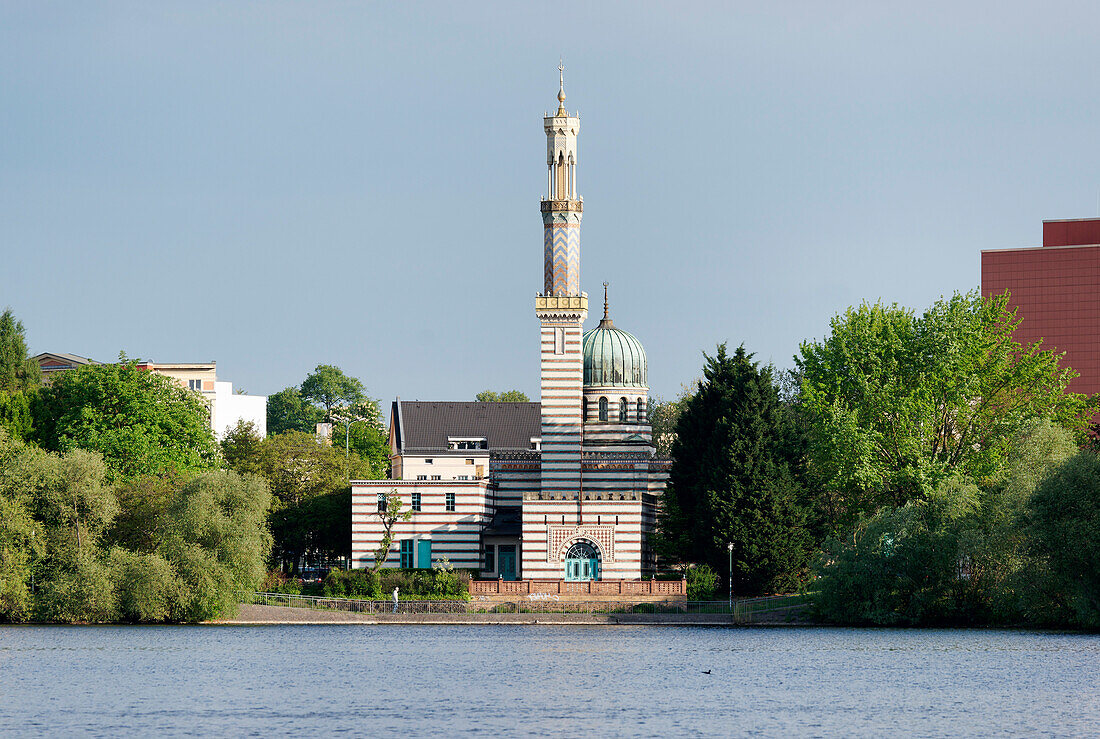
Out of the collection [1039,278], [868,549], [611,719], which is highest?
[1039,278]

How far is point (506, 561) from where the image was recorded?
97312 mm

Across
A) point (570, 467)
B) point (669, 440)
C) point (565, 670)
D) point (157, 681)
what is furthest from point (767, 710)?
point (669, 440)

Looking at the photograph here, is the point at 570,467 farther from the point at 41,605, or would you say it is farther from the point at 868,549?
the point at 41,605

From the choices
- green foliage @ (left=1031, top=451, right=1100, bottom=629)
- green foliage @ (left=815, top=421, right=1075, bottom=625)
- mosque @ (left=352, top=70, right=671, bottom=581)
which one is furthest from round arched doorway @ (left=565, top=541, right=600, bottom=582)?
green foliage @ (left=1031, top=451, right=1100, bottom=629)

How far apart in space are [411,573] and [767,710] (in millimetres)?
43730

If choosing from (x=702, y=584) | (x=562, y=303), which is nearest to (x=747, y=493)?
(x=702, y=584)

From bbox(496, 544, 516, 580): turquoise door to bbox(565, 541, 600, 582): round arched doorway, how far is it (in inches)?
323

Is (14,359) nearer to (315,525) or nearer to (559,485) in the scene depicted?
(315,525)

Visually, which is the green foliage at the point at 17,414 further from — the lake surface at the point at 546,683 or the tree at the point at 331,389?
the tree at the point at 331,389

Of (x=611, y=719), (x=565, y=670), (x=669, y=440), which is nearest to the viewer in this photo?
(x=611, y=719)

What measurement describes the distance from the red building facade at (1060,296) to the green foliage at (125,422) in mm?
73678

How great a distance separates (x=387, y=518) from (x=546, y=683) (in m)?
40.9

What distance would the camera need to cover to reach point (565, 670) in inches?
2253

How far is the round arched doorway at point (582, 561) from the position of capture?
89.4m
